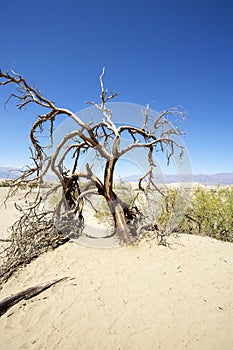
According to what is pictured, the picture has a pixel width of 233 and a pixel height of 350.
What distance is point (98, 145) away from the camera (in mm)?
5543

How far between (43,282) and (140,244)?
2.30 metres

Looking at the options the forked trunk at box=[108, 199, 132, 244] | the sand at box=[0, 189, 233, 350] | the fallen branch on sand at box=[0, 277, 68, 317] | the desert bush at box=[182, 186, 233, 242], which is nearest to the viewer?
the sand at box=[0, 189, 233, 350]

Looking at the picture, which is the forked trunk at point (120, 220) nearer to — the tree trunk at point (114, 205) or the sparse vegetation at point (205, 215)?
the tree trunk at point (114, 205)

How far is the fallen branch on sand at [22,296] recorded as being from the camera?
3.90 m

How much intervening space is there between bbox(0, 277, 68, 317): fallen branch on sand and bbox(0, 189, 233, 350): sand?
7 cm

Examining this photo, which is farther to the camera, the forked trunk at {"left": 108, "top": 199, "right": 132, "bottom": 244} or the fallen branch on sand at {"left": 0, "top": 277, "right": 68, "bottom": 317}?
the forked trunk at {"left": 108, "top": 199, "right": 132, "bottom": 244}

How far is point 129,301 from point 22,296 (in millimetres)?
2010

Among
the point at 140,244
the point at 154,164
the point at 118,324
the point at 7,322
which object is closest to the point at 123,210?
the point at 140,244

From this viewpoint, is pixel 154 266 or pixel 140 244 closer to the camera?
pixel 154 266

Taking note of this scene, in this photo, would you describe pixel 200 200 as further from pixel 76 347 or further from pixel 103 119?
pixel 76 347

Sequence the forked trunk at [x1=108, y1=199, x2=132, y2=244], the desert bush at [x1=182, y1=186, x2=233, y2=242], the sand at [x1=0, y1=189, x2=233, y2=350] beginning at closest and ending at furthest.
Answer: the sand at [x1=0, y1=189, x2=233, y2=350] → the forked trunk at [x1=108, y1=199, x2=132, y2=244] → the desert bush at [x1=182, y1=186, x2=233, y2=242]

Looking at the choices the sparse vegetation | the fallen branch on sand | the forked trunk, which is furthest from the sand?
the sparse vegetation

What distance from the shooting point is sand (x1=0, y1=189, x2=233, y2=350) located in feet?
9.88

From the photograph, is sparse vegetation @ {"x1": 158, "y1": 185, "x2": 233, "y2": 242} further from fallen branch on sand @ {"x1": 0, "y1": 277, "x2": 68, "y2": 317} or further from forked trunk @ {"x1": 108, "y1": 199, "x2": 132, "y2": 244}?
fallen branch on sand @ {"x1": 0, "y1": 277, "x2": 68, "y2": 317}
